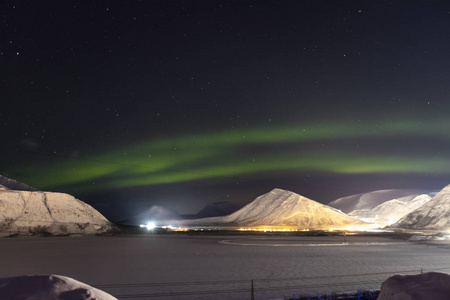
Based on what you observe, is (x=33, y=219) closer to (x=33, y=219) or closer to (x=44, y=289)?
(x=33, y=219)

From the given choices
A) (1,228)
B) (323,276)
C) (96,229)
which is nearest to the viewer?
(323,276)

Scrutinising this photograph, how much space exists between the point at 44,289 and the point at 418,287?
642 centimetres

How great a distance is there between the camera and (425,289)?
8.16m

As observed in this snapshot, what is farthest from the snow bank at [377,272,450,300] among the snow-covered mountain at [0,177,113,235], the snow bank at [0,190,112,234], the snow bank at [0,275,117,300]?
the snow bank at [0,190,112,234]

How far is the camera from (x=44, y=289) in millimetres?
6250

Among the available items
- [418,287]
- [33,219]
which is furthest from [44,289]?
[33,219]

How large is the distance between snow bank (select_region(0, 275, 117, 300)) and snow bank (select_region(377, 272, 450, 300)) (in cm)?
530

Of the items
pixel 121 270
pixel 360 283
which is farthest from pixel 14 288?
pixel 121 270

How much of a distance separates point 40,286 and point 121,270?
28826mm

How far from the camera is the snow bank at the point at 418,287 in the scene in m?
8.04

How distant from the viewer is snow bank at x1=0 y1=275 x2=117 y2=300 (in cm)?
615

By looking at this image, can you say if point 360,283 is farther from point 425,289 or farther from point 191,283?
point 425,289

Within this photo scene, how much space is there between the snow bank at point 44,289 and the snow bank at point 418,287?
5.30 metres

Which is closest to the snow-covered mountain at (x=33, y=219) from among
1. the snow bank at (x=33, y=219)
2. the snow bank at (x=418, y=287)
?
the snow bank at (x=33, y=219)
